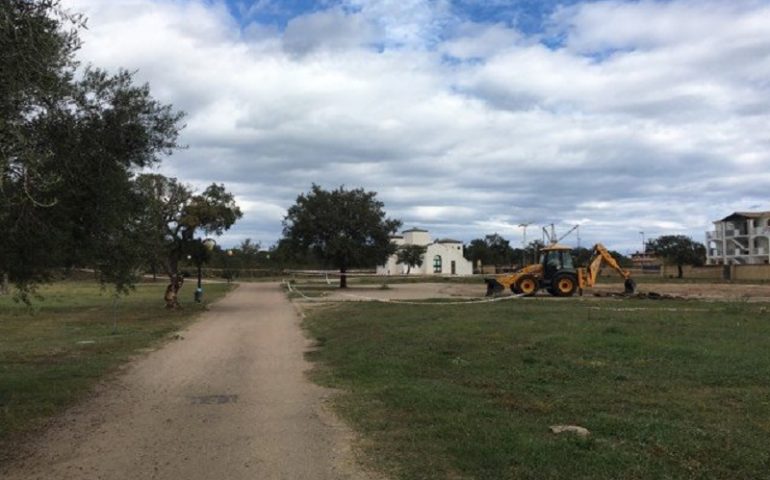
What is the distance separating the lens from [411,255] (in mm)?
114312

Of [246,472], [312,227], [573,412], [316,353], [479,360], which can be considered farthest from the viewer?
[312,227]

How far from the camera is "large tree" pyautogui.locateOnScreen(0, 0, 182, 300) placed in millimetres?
5918

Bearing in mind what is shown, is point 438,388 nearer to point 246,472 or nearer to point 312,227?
point 246,472

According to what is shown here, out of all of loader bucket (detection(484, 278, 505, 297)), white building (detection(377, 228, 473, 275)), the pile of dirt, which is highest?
white building (detection(377, 228, 473, 275))

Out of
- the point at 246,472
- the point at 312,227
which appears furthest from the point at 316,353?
the point at 312,227

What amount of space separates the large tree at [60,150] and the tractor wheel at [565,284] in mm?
28977

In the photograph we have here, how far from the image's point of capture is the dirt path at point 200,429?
6906 mm

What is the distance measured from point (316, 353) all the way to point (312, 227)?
38.6 m

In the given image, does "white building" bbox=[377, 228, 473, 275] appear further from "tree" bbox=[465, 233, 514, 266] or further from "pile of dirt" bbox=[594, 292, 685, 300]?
"pile of dirt" bbox=[594, 292, 685, 300]

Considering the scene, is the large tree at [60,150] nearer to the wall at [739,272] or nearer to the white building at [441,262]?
the wall at [739,272]

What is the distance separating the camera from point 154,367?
14633mm

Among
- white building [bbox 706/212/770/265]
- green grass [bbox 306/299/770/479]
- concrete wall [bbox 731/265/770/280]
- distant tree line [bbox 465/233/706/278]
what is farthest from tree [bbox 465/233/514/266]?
green grass [bbox 306/299/770/479]

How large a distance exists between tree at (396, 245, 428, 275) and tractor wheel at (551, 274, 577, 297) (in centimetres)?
7295

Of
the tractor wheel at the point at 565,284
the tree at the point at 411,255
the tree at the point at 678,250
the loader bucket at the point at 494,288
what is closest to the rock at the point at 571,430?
the tractor wheel at the point at 565,284
